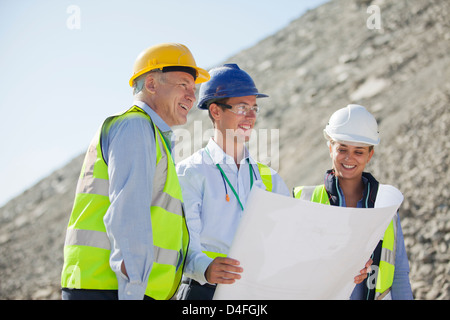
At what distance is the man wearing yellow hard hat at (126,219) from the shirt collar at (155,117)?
0.06 metres

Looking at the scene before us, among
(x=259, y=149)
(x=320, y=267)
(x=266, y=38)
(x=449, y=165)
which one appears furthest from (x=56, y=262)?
(x=266, y=38)

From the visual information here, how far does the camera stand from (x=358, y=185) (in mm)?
3199

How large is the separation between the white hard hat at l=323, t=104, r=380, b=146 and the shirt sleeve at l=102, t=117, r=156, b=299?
145cm

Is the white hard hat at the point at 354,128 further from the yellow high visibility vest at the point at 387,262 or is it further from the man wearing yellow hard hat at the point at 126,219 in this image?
the man wearing yellow hard hat at the point at 126,219

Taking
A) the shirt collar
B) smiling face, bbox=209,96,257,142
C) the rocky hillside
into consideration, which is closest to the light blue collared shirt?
the shirt collar

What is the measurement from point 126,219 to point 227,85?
138 centimetres

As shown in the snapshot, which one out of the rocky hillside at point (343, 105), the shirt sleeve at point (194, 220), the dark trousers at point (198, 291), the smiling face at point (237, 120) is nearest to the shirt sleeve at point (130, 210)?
the shirt sleeve at point (194, 220)

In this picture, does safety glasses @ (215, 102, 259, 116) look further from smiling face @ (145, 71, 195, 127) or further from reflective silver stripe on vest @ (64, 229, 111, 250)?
reflective silver stripe on vest @ (64, 229, 111, 250)

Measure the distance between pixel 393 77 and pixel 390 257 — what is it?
1242 cm

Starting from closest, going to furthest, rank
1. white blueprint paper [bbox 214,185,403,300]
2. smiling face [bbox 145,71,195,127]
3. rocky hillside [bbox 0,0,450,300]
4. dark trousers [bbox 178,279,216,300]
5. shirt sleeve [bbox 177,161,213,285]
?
white blueprint paper [bbox 214,185,403,300]
shirt sleeve [bbox 177,161,213,285]
smiling face [bbox 145,71,195,127]
dark trousers [bbox 178,279,216,300]
rocky hillside [bbox 0,0,450,300]

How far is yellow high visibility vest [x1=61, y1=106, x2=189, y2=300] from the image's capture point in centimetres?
212

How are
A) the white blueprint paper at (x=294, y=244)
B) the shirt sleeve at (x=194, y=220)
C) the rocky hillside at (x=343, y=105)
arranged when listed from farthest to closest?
the rocky hillside at (x=343, y=105) < the shirt sleeve at (x=194, y=220) < the white blueprint paper at (x=294, y=244)

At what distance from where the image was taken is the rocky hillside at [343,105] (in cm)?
825
